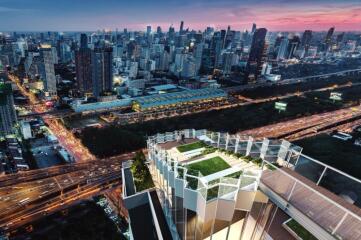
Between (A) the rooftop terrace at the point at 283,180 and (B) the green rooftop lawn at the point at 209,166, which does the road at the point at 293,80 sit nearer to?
(A) the rooftop terrace at the point at 283,180

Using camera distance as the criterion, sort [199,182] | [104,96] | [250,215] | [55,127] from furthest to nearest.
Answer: [104,96], [55,127], [250,215], [199,182]

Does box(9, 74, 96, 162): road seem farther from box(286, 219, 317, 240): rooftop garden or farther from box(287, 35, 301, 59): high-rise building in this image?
box(287, 35, 301, 59): high-rise building

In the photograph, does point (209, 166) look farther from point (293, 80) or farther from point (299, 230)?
point (293, 80)

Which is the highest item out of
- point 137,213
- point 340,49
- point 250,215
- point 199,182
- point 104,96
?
point 340,49

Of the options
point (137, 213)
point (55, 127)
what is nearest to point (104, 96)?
point (55, 127)

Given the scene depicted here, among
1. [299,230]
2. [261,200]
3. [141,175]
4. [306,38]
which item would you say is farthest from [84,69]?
[306,38]

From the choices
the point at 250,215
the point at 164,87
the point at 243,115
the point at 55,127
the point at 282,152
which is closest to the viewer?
the point at 250,215

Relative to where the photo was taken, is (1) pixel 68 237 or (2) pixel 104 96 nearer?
(1) pixel 68 237

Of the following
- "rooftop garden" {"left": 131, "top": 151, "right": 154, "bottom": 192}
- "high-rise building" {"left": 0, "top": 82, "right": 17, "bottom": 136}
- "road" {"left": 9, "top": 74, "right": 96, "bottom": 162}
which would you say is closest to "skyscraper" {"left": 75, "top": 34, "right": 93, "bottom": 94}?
"road" {"left": 9, "top": 74, "right": 96, "bottom": 162}

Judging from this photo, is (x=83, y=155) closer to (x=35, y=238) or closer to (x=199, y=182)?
(x=35, y=238)
